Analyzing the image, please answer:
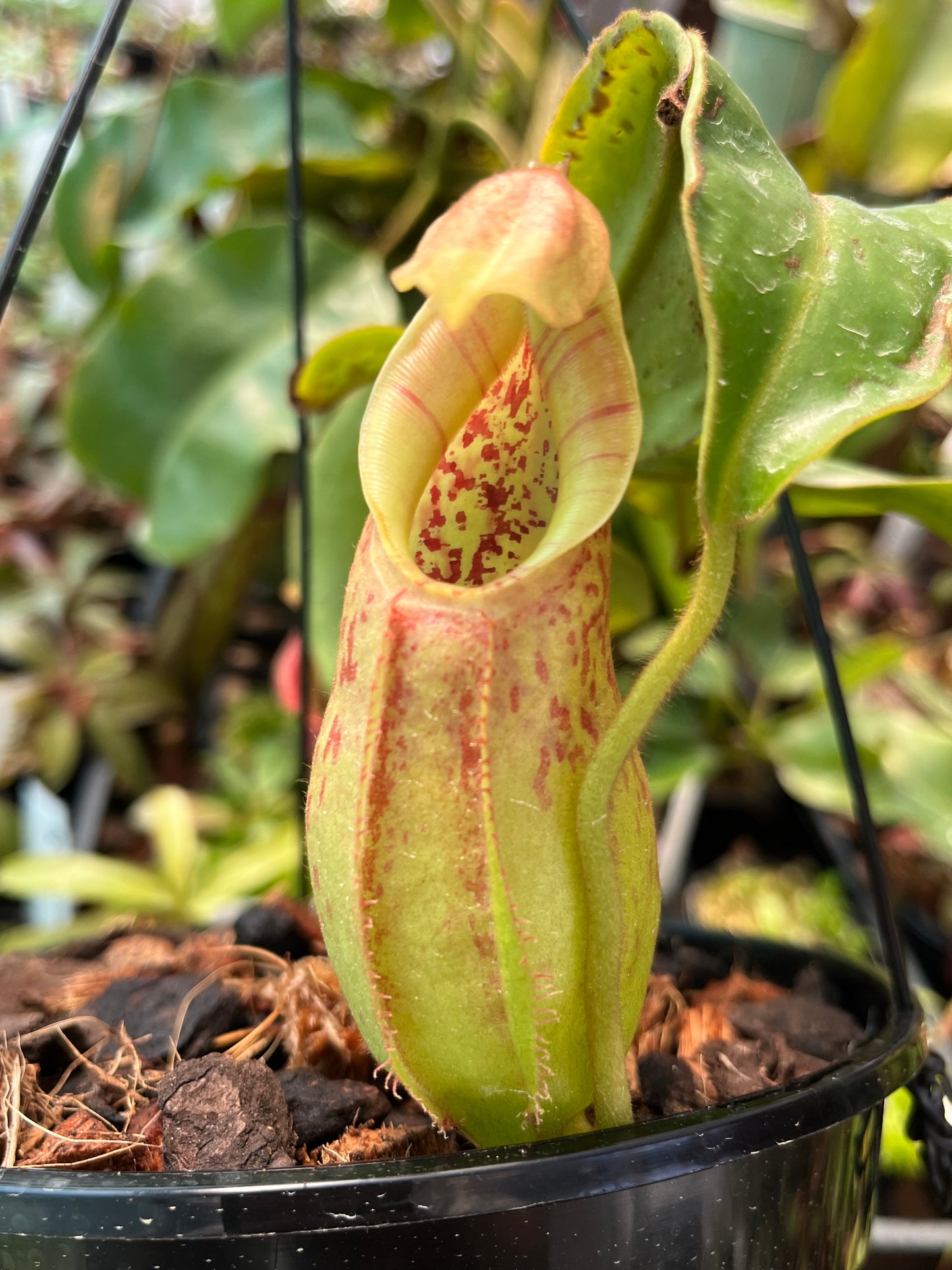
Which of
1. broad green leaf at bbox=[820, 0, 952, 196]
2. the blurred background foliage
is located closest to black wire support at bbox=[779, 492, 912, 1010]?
the blurred background foliage

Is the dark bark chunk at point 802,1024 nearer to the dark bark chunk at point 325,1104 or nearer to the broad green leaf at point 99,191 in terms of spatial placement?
the dark bark chunk at point 325,1104

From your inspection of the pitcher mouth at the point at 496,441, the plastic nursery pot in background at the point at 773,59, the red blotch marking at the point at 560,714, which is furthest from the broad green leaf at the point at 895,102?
the red blotch marking at the point at 560,714

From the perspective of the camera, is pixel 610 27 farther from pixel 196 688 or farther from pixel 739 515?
pixel 196 688

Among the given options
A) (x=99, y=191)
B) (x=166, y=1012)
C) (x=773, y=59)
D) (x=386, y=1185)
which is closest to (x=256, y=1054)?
(x=166, y=1012)

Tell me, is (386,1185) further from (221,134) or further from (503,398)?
(221,134)

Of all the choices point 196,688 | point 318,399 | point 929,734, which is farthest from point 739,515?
point 196,688

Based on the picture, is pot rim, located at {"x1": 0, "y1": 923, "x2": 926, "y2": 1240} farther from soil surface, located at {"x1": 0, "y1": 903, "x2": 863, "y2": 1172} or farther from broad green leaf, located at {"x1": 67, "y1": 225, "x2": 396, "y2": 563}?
broad green leaf, located at {"x1": 67, "y1": 225, "x2": 396, "y2": 563}
